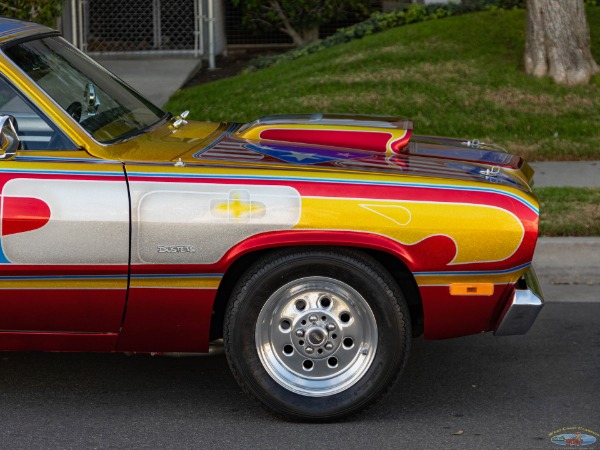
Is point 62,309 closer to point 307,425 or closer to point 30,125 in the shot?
point 30,125

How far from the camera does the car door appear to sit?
4543 millimetres

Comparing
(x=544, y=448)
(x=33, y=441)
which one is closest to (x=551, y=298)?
(x=544, y=448)

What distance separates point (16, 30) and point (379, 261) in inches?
81.8

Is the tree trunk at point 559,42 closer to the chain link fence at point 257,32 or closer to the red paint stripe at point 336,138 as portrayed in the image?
the chain link fence at point 257,32

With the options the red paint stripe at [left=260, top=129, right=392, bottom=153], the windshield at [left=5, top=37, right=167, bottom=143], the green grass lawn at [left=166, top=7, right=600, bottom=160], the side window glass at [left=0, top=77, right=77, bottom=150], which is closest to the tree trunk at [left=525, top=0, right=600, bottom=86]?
the green grass lawn at [left=166, top=7, right=600, bottom=160]

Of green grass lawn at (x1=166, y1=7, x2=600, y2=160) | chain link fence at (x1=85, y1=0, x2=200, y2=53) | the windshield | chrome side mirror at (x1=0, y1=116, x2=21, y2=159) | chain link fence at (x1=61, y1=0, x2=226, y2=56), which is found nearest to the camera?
chrome side mirror at (x1=0, y1=116, x2=21, y2=159)

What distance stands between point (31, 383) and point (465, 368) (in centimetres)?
217

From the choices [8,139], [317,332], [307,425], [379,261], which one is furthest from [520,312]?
[8,139]

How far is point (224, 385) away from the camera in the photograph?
5.34 meters

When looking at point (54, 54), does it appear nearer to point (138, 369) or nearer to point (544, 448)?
point (138, 369)

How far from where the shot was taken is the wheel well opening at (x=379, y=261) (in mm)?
4730

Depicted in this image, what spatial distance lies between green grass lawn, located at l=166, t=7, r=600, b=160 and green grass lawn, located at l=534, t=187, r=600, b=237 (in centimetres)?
162

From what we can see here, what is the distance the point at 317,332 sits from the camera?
187 inches

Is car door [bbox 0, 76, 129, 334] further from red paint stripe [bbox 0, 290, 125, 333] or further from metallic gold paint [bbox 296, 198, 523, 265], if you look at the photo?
metallic gold paint [bbox 296, 198, 523, 265]
